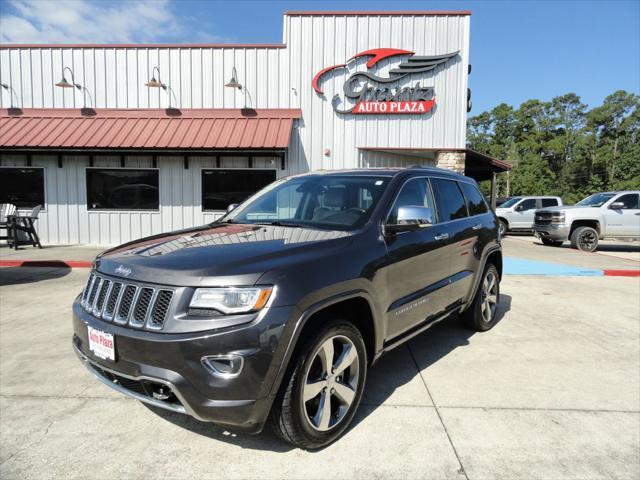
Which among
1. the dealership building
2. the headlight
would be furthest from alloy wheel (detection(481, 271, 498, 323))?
the dealership building

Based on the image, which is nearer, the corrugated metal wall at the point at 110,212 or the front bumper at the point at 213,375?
the front bumper at the point at 213,375

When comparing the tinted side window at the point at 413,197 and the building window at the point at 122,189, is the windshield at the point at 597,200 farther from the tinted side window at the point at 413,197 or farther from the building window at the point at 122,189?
the building window at the point at 122,189

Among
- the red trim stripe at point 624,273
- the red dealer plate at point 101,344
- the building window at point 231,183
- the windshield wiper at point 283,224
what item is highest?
the building window at point 231,183

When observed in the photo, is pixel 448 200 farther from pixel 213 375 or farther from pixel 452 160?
pixel 452 160

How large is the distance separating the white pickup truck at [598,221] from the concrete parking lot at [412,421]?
32.7 ft

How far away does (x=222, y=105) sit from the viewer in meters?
13.2

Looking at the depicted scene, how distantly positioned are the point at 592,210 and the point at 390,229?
13380 mm

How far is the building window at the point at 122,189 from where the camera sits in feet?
42.9

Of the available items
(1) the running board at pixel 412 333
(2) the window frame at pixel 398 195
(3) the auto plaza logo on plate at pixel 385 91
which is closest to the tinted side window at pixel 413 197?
(2) the window frame at pixel 398 195

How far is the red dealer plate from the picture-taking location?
7.78ft

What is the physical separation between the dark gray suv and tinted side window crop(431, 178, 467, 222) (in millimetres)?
393

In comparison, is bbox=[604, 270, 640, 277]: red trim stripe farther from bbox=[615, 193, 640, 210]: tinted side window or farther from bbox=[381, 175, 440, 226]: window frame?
bbox=[381, 175, 440, 226]: window frame

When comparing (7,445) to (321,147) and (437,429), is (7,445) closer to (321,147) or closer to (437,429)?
(437,429)

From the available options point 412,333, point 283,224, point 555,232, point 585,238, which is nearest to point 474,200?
point 412,333
